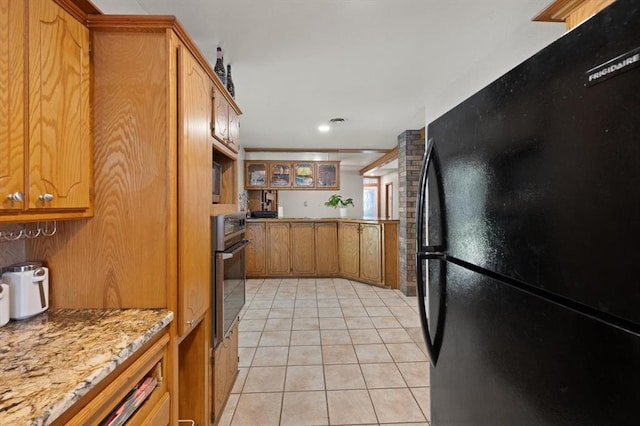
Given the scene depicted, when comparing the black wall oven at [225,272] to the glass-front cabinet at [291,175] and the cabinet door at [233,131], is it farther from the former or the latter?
the glass-front cabinet at [291,175]

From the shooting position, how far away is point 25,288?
102 centimetres

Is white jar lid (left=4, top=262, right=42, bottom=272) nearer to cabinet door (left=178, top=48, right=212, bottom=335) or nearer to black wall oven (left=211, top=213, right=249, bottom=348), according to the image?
cabinet door (left=178, top=48, right=212, bottom=335)

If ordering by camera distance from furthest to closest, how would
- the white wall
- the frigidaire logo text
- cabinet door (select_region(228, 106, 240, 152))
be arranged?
the white wall → cabinet door (select_region(228, 106, 240, 152)) → the frigidaire logo text

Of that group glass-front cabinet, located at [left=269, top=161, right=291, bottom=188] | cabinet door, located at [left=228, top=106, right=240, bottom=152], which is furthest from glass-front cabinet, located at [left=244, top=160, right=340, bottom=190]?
cabinet door, located at [left=228, top=106, right=240, bottom=152]

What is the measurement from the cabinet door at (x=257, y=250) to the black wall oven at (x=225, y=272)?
9.86 feet

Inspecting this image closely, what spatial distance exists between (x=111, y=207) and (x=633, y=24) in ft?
4.87

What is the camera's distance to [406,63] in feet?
7.20

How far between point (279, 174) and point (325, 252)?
5.51 feet

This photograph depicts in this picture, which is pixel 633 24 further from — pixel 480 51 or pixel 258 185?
pixel 258 185

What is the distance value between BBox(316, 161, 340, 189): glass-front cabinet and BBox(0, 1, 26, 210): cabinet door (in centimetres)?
462

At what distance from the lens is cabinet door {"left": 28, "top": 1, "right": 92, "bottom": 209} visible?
895mm

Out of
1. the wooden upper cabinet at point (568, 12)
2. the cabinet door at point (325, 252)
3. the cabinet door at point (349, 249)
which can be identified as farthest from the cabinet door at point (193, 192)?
the cabinet door at point (325, 252)

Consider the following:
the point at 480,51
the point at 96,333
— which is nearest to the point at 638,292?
the point at 96,333

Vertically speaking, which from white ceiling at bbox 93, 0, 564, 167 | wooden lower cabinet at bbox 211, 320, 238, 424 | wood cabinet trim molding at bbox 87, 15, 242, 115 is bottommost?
wooden lower cabinet at bbox 211, 320, 238, 424
